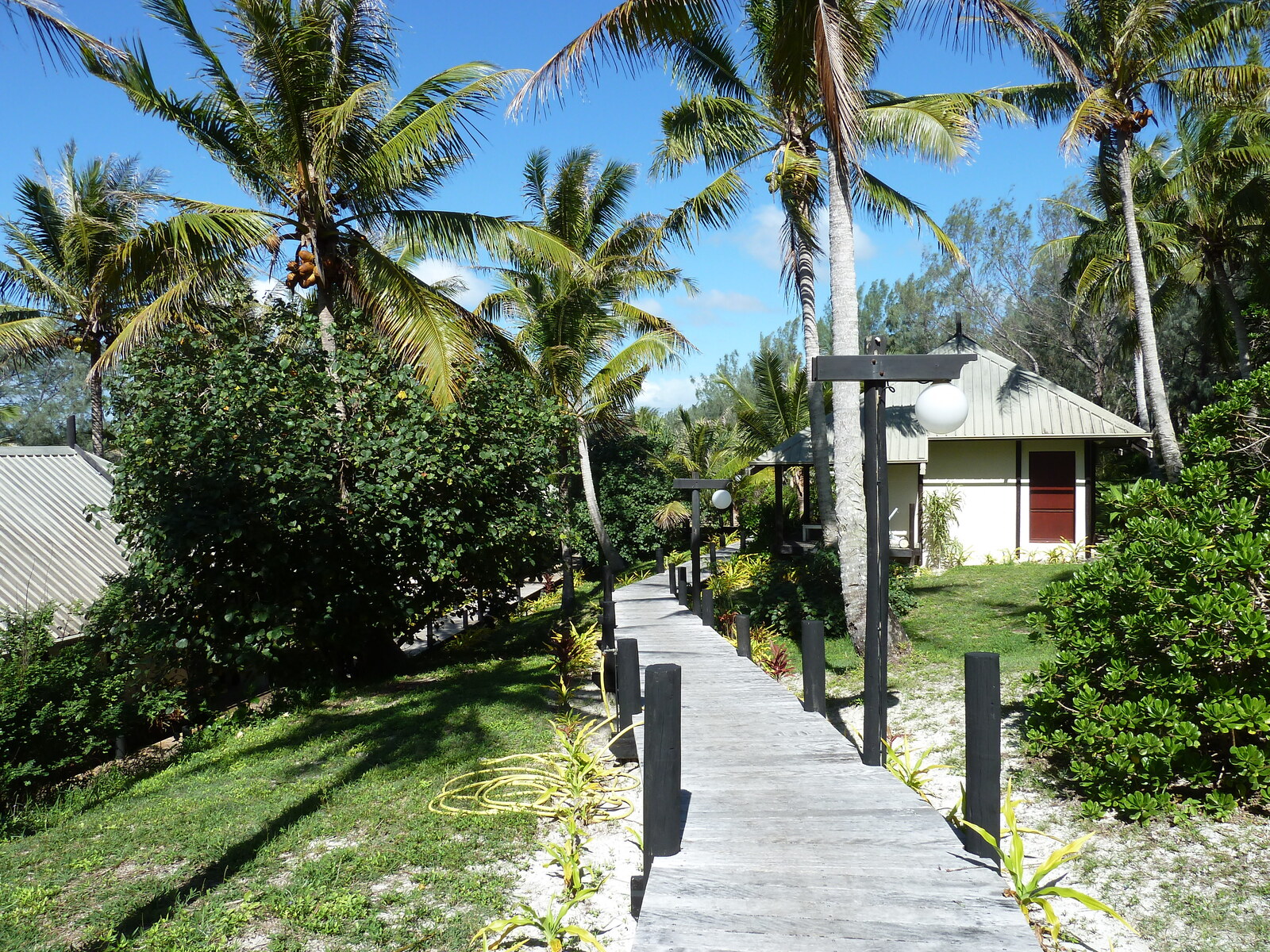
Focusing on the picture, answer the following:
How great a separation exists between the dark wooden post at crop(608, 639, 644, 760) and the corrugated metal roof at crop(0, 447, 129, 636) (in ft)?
22.9

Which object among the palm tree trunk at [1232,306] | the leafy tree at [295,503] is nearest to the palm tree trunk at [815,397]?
the leafy tree at [295,503]

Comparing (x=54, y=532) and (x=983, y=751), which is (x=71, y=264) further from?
(x=983, y=751)

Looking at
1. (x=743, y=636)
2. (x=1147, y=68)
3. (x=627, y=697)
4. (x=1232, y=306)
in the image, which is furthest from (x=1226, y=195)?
(x=627, y=697)

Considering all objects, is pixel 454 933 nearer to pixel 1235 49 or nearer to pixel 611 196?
pixel 611 196

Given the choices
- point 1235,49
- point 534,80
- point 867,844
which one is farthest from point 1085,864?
point 1235,49

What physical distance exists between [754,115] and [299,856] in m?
11.5

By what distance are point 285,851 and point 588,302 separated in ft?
42.4

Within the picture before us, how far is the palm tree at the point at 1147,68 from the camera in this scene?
13.2 meters

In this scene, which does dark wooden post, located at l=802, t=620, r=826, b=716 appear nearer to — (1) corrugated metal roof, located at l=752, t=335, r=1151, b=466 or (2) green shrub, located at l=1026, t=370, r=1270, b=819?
(2) green shrub, located at l=1026, t=370, r=1270, b=819

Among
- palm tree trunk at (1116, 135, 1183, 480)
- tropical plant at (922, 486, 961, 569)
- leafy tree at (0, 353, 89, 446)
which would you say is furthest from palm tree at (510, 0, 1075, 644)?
leafy tree at (0, 353, 89, 446)

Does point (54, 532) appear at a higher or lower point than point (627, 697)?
higher

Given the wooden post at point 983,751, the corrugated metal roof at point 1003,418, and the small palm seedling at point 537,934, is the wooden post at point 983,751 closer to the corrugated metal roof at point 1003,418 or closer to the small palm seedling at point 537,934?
the small palm seedling at point 537,934

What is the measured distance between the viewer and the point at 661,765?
13.5 feet

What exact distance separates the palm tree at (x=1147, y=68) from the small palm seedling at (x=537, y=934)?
42.6 ft
